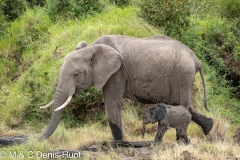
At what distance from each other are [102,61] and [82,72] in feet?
1.25

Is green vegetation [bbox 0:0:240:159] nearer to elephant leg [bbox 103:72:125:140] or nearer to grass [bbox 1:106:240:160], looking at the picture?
grass [bbox 1:106:240:160]

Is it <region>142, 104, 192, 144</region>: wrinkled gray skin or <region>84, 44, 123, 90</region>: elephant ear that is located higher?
<region>84, 44, 123, 90</region>: elephant ear

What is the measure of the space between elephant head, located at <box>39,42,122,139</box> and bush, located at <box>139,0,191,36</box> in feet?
11.8

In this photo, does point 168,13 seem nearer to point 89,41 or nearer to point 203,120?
point 89,41

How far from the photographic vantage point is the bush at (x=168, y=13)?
492 inches

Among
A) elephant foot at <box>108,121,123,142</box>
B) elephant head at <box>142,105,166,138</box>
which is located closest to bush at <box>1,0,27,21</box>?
elephant foot at <box>108,121,123,142</box>

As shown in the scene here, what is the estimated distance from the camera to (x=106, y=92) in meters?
9.29

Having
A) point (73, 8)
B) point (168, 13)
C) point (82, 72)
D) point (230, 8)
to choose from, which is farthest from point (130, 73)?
point (230, 8)

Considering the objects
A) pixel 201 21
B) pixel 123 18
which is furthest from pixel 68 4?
pixel 201 21

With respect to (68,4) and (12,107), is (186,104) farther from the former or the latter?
(68,4)

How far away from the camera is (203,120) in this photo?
973cm

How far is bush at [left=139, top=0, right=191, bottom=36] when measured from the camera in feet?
41.0

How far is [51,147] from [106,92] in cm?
124

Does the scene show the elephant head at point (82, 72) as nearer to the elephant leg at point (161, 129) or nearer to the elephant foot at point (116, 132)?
the elephant foot at point (116, 132)
